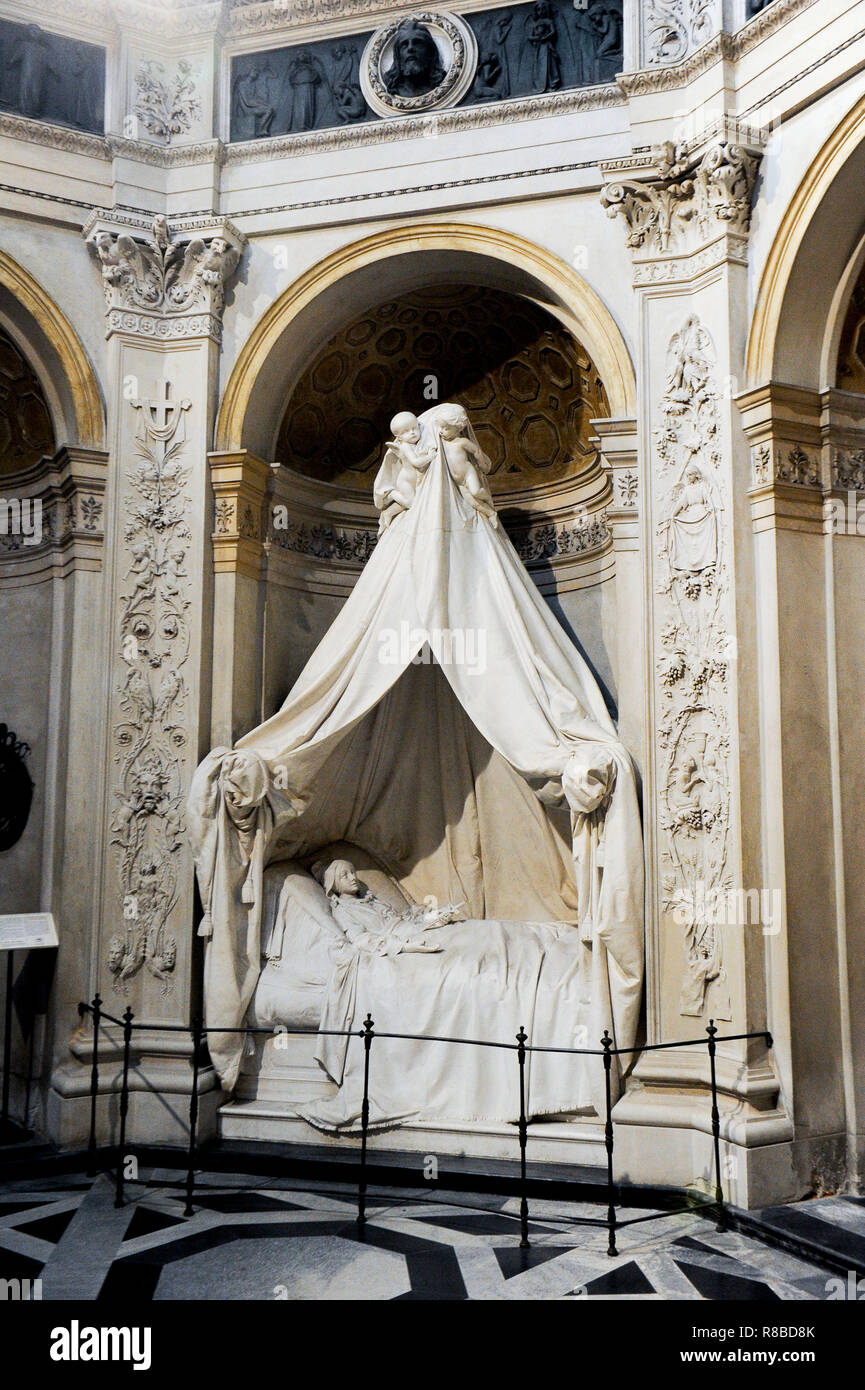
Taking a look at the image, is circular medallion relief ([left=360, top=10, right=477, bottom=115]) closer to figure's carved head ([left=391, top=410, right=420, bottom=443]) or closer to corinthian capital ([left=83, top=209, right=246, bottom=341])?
corinthian capital ([left=83, top=209, right=246, bottom=341])

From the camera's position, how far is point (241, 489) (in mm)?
7312

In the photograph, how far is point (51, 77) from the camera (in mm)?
7465

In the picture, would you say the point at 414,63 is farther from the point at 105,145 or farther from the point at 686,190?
the point at 686,190

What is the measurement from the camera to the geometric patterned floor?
4.76 metres

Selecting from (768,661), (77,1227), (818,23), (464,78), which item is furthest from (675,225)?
(77,1227)

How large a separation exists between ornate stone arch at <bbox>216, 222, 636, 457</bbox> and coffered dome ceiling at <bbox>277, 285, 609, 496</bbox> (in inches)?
11.1

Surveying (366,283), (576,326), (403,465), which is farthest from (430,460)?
(366,283)

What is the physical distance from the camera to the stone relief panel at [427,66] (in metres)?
7.16

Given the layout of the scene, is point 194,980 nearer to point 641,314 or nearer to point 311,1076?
point 311,1076

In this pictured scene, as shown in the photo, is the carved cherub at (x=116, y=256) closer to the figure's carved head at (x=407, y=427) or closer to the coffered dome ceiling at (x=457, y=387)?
the coffered dome ceiling at (x=457, y=387)

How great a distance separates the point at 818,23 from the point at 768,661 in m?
3.07

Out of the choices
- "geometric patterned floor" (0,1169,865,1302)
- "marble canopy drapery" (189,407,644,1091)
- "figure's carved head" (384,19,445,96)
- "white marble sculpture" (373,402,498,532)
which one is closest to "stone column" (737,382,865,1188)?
"geometric patterned floor" (0,1169,865,1302)

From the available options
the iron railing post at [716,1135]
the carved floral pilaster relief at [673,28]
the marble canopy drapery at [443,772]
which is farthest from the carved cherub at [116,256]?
the iron railing post at [716,1135]

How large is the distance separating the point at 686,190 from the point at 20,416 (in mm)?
4339
